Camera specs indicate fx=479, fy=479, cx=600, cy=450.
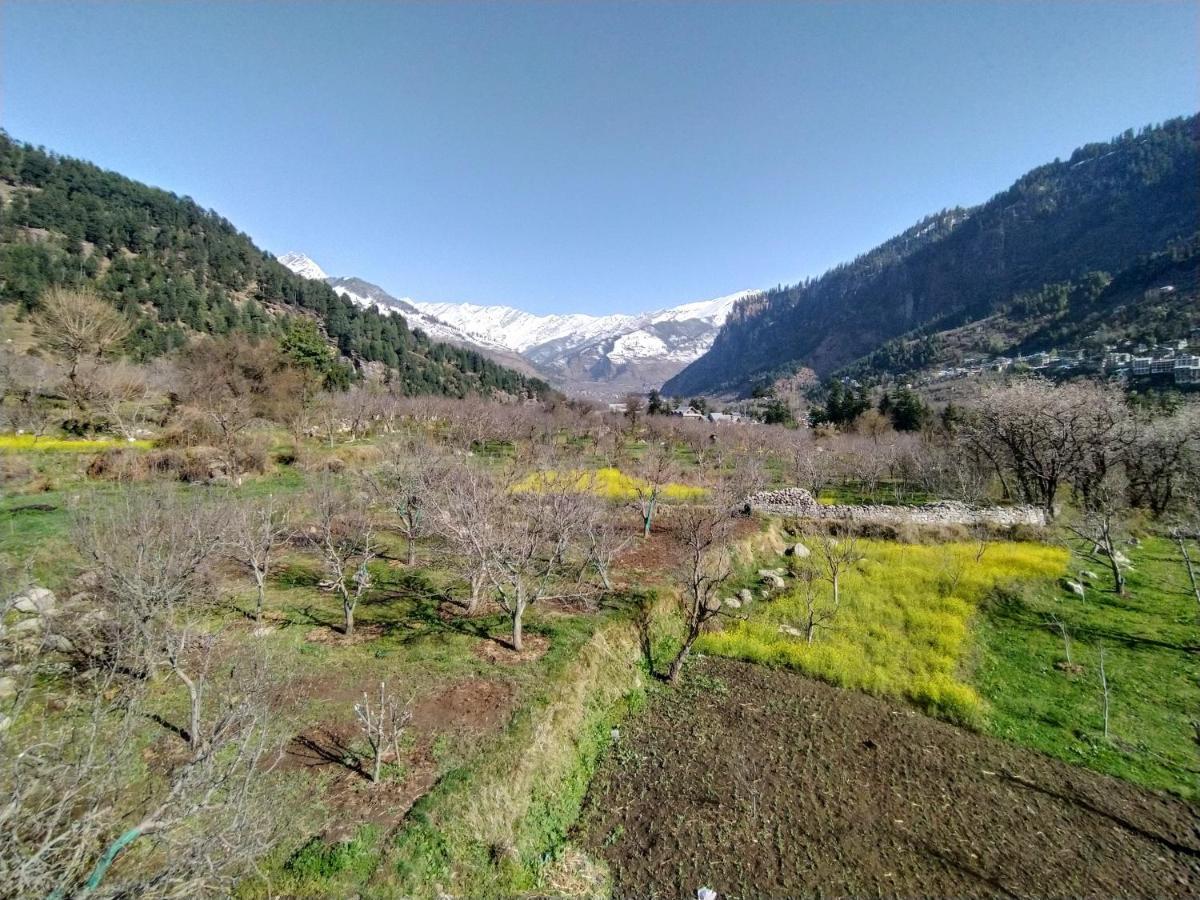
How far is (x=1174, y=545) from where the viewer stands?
28.0 meters

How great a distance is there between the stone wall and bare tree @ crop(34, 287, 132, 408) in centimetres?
5234

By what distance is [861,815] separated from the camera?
10.1 meters

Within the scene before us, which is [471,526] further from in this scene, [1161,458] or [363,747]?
[1161,458]

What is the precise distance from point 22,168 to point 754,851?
525ft

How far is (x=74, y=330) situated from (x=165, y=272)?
6642cm

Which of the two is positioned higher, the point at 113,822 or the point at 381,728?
the point at 113,822

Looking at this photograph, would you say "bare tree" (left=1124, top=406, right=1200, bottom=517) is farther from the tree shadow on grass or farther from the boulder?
the tree shadow on grass

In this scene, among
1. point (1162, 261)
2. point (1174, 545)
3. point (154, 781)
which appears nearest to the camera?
point (154, 781)

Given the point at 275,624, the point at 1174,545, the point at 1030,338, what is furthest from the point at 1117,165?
the point at 275,624

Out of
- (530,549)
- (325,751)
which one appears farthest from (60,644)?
(530,549)

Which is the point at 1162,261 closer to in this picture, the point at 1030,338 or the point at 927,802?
the point at 1030,338

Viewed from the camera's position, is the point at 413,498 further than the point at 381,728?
Yes

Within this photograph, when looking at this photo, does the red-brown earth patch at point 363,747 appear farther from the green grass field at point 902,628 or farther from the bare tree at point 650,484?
the bare tree at point 650,484

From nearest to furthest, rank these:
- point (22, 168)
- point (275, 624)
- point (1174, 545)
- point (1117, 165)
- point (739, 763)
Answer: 1. point (739, 763)
2. point (275, 624)
3. point (1174, 545)
4. point (22, 168)
5. point (1117, 165)
